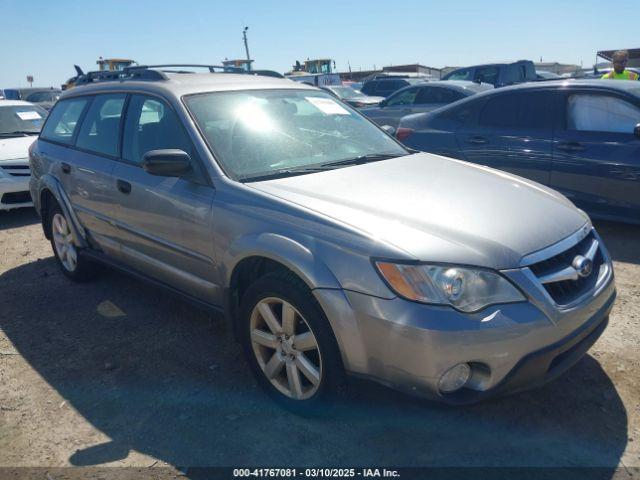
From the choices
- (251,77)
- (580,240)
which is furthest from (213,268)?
(580,240)

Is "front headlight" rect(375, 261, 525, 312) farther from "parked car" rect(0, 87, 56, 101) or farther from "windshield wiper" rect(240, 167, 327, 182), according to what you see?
"parked car" rect(0, 87, 56, 101)

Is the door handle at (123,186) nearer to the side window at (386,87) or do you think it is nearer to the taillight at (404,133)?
the taillight at (404,133)

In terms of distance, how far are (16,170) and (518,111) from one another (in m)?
6.24

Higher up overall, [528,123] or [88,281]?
[528,123]

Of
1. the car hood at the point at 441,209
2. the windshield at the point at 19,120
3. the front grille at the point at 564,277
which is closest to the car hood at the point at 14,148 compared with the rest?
the windshield at the point at 19,120

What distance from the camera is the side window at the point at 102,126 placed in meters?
3.99

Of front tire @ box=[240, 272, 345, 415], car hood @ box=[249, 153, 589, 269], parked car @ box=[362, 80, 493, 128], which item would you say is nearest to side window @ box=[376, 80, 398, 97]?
parked car @ box=[362, 80, 493, 128]

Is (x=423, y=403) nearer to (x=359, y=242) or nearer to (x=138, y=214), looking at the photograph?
(x=359, y=242)

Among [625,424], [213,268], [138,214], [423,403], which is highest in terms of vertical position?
[138,214]

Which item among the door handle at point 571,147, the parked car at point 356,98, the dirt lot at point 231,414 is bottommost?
the dirt lot at point 231,414

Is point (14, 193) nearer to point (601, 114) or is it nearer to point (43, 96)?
point (601, 114)

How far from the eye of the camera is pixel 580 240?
108 inches

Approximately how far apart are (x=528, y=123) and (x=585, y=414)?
3.85 metres

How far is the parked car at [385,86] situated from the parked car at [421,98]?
529 centimetres
